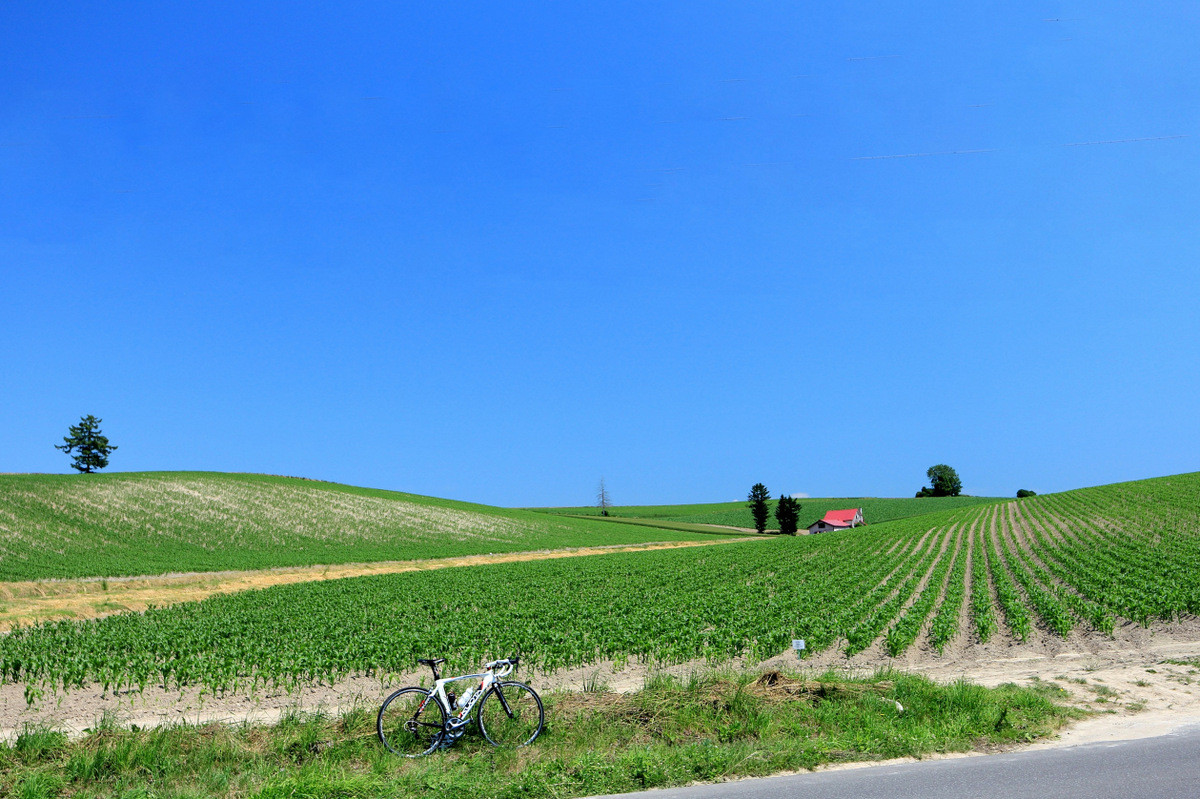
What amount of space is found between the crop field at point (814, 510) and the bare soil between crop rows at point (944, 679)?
115363 millimetres

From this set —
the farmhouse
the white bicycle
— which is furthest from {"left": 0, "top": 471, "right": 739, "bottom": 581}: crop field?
the white bicycle

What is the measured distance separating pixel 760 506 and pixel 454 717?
11560cm

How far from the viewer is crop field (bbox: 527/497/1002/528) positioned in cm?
13862

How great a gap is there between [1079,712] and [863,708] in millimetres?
3657

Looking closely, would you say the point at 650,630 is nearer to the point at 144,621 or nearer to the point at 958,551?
the point at 144,621

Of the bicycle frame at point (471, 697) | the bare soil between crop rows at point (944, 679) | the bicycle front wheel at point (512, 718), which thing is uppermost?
the bicycle frame at point (471, 697)

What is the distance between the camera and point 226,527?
6462 centimetres

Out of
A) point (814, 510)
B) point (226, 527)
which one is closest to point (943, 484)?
point (814, 510)

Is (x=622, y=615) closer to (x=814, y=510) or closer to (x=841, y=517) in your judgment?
(x=841, y=517)

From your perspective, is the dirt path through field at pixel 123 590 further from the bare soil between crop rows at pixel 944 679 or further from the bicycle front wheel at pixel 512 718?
the bicycle front wheel at pixel 512 718

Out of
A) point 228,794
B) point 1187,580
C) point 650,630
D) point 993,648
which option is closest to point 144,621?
point 650,630

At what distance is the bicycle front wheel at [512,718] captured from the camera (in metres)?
10.3

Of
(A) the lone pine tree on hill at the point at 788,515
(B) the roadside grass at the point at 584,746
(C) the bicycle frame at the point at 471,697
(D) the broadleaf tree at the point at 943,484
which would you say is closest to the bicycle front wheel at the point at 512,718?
(C) the bicycle frame at the point at 471,697

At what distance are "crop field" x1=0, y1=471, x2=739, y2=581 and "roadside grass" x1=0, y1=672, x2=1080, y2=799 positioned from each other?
39519 mm
